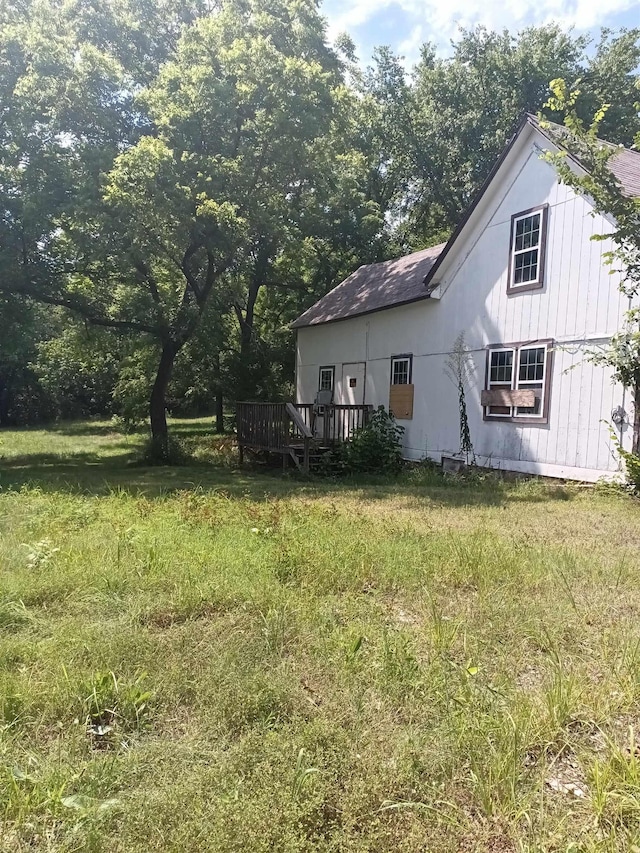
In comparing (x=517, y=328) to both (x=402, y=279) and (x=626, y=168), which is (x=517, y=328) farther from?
(x=402, y=279)

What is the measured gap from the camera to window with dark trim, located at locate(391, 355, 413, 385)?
14883mm

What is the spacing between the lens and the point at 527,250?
38.1 ft

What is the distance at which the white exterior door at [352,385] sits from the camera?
16859 millimetres

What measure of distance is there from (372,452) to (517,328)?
443 cm

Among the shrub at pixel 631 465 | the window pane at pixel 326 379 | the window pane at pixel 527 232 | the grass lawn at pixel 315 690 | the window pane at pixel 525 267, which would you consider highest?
the window pane at pixel 527 232

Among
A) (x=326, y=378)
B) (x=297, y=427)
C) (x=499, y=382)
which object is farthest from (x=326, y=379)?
(x=499, y=382)

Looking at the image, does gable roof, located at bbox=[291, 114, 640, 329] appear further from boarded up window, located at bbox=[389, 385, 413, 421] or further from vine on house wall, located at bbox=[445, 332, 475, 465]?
boarded up window, located at bbox=[389, 385, 413, 421]

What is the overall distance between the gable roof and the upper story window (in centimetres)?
132

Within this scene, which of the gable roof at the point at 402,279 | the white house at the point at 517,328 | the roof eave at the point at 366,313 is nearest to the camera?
the white house at the point at 517,328

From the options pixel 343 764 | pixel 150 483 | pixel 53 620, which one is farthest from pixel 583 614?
pixel 150 483

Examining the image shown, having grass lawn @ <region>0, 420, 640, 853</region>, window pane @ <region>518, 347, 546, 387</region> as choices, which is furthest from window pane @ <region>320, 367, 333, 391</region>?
grass lawn @ <region>0, 420, 640, 853</region>

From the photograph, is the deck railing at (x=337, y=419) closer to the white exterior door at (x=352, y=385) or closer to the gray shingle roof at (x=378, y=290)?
the white exterior door at (x=352, y=385)

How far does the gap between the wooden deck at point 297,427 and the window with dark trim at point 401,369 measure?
3.56ft

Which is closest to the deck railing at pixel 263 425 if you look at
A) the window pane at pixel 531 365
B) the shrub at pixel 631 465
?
the window pane at pixel 531 365
